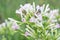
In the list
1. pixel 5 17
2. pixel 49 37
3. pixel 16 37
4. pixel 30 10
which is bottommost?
pixel 49 37

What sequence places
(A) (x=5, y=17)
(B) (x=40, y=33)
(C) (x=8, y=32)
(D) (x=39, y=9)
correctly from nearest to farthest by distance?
(B) (x=40, y=33), (D) (x=39, y=9), (C) (x=8, y=32), (A) (x=5, y=17)

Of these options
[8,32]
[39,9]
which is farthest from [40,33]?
[8,32]

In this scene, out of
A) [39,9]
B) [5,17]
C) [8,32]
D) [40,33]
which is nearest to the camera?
[40,33]

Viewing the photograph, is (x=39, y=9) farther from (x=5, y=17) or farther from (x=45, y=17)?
(x=5, y=17)

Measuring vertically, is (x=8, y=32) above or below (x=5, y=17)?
below

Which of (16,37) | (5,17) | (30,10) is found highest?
(5,17)

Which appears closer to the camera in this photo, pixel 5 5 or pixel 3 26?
pixel 3 26

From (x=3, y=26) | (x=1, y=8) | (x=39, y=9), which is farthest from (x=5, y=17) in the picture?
(x=39, y=9)

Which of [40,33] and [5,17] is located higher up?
[5,17]

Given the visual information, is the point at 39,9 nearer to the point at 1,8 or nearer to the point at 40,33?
the point at 40,33
